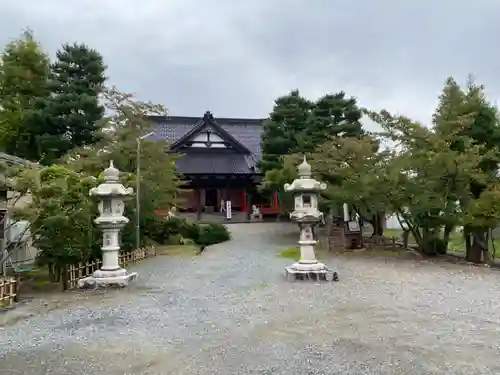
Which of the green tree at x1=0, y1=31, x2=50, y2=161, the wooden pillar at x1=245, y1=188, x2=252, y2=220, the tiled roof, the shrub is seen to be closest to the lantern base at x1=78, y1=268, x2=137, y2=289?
the shrub

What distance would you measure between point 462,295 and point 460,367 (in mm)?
4634

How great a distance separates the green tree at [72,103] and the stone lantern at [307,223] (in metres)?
13.9

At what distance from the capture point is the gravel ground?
4.91 m

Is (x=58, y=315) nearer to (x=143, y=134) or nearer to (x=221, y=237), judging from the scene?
(x=143, y=134)

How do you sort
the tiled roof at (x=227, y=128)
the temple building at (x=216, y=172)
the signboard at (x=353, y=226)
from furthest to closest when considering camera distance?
the tiled roof at (x=227, y=128) < the temple building at (x=216, y=172) < the signboard at (x=353, y=226)

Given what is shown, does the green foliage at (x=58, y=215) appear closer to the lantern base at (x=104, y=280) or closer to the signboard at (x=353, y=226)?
the lantern base at (x=104, y=280)

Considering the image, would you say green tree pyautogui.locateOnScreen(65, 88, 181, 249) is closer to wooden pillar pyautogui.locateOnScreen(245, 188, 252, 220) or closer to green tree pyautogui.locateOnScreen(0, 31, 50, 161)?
green tree pyautogui.locateOnScreen(0, 31, 50, 161)

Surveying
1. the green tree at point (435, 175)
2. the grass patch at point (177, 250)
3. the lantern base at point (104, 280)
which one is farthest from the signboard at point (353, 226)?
the lantern base at point (104, 280)

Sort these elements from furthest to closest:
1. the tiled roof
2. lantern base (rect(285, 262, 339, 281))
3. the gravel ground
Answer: the tiled roof
lantern base (rect(285, 262, 339, 281))
the gravel ground

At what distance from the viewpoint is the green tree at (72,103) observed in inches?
870

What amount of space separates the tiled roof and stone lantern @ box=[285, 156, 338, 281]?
76.6 ft

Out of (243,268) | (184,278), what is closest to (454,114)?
(243,268)

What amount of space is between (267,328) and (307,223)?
16.0 ft

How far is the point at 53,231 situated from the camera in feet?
31.5
